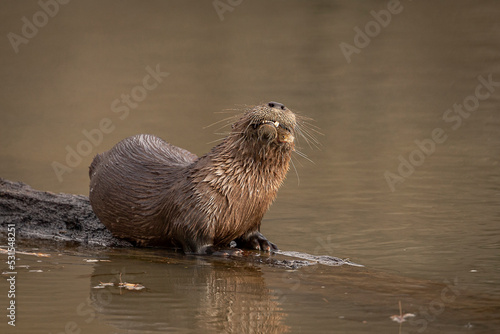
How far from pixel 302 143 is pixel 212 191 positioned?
4.69 meters

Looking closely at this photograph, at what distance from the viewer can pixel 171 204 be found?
22.1 ft

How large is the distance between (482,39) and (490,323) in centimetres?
1272

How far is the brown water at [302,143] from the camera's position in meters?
5.22

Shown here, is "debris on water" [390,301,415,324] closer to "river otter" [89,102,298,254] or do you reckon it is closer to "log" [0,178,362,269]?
"river otter" [89,102,298,254]

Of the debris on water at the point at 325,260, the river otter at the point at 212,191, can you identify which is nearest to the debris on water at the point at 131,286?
the river otter at the point at 212,191

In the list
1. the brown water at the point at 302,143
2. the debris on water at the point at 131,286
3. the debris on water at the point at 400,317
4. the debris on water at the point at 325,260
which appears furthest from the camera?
the debris on water at the point at 325,260

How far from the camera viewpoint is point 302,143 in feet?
36.8

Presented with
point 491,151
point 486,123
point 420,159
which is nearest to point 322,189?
point 420,159

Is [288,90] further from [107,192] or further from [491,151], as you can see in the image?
[107,192]

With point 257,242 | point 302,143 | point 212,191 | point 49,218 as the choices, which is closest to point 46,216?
point 49,218

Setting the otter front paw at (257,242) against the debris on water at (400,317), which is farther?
the otter front paw at (257,242)

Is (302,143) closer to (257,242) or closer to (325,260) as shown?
(257,242)

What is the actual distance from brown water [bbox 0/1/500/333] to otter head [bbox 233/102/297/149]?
0.86m

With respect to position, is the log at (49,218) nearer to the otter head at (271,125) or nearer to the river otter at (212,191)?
the river otter at (212,191)
